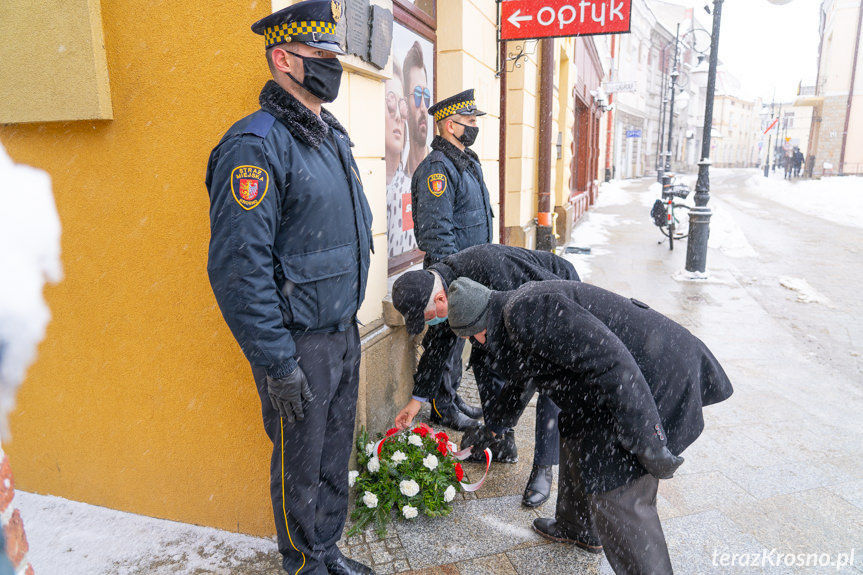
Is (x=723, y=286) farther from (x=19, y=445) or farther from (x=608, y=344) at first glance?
(x=19, y=445)

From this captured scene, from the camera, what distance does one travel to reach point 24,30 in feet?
9.16

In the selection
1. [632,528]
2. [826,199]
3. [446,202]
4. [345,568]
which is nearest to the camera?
[632,528]

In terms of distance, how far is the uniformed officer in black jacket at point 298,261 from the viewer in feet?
6.83

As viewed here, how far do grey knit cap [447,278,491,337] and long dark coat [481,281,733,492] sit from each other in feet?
0.14

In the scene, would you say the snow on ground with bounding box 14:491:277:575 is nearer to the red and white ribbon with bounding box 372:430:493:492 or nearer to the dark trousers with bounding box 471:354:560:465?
the red and white ribbon with bounding box 372:430:493:492

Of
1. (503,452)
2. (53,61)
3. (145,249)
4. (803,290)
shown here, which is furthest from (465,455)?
(803,290)

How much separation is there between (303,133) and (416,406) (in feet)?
5.43

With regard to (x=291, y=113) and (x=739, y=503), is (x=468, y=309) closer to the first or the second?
(x=291, y=113)

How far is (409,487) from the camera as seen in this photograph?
3.05 m

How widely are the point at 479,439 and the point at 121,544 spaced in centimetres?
193

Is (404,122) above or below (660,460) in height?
above

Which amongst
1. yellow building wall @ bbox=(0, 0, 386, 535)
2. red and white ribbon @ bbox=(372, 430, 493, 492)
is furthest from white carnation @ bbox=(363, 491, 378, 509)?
yellow building wall @ bbox=(0, 0, 386, 535)

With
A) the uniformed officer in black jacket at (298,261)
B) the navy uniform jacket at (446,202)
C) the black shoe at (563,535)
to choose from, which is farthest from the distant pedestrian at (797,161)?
the uniformed officer in black jacket at (298,261)

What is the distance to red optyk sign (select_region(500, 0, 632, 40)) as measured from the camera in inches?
203
